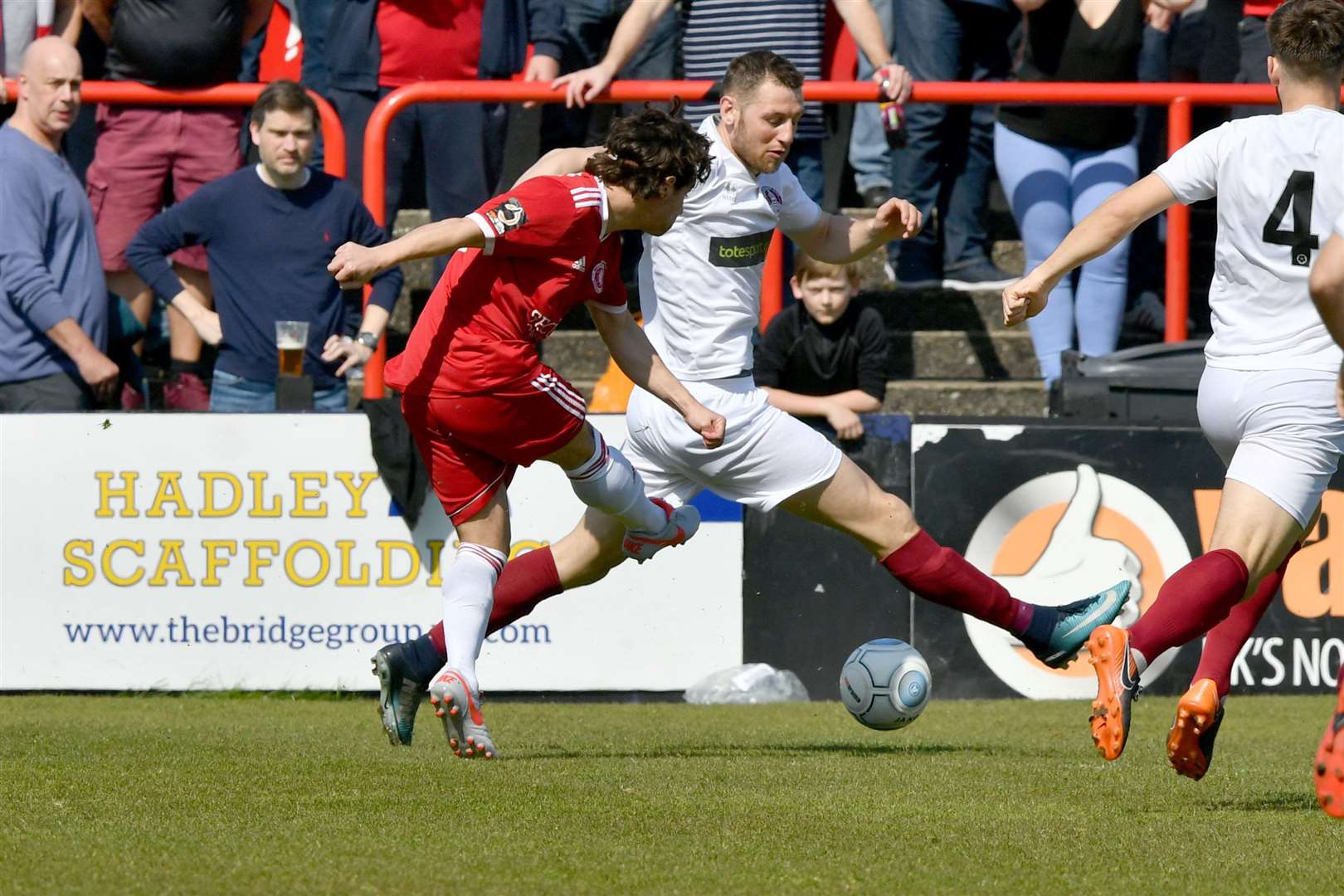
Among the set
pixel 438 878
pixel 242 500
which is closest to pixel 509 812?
pixel 438 878

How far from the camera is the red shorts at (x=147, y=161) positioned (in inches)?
403

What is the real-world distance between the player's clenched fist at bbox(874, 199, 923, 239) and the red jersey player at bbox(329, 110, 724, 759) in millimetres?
891

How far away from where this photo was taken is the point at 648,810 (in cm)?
555

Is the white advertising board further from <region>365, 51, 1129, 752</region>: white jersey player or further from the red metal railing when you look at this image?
<region>365, 51, 1129, 752</region>: white jersey player

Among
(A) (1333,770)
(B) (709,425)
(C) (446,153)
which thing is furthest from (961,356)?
(A) (1333,770)

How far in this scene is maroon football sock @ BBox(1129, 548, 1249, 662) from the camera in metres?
5.69

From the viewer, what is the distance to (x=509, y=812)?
5.46m

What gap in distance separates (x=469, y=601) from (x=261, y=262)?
11.8ft

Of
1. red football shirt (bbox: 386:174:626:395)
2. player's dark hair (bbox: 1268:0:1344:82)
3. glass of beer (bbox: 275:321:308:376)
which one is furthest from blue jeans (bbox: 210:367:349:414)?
player's dark hair (bbox: 1268:0:1344:82)

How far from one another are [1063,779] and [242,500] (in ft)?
14.8

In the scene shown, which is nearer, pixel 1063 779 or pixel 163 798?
pixel 163 798

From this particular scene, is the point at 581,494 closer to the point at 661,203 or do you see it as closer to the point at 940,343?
the point at 661,203

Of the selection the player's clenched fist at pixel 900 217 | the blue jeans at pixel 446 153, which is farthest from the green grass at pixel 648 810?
the blue jeans at pixel 446 153

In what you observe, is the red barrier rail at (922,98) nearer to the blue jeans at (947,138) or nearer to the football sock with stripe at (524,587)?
the blue jeans at (947,138)
